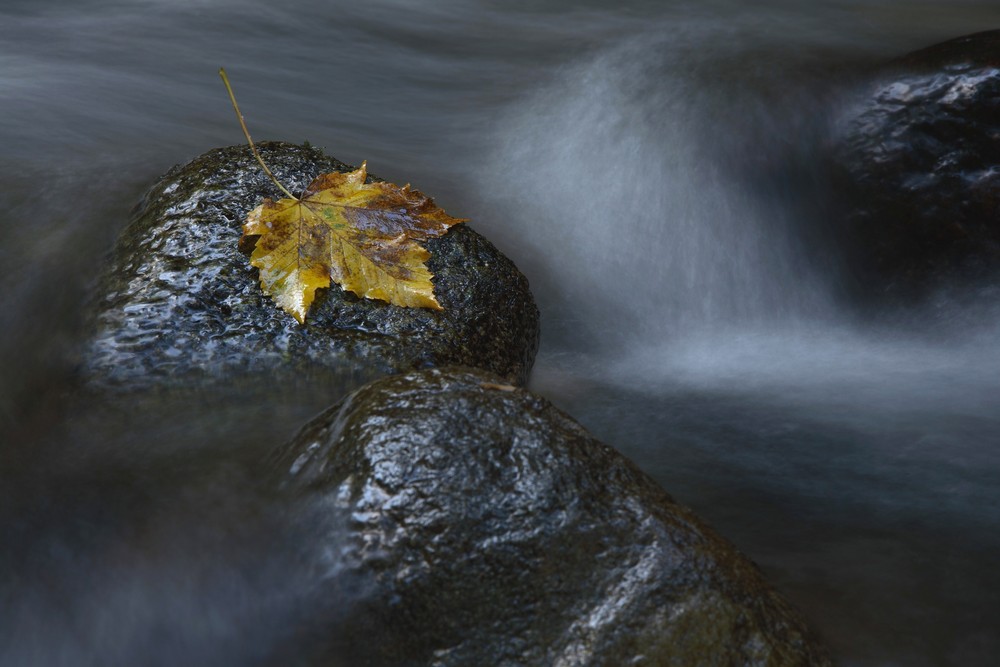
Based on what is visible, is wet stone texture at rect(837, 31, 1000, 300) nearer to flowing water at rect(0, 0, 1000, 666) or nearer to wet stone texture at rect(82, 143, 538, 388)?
flowing water at rect(0, 0, 1000, 666)

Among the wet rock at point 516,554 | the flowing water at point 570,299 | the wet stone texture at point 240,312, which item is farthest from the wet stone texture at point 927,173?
the wet rock at point 516,554

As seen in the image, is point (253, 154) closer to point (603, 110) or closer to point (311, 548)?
point (311, 548)

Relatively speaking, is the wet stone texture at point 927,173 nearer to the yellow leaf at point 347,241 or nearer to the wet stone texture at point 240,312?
the wet stone texture at point 240,312

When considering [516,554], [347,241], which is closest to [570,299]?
[347,241]

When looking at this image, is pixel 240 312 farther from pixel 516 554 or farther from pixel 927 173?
pixel 927 173

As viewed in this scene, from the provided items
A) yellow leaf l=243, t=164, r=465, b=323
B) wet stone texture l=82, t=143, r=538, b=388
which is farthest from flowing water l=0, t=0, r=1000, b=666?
yellow leaf l=243, t=164, r=465, b=323

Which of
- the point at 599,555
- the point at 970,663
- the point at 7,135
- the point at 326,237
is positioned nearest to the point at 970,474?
the point at 970,663

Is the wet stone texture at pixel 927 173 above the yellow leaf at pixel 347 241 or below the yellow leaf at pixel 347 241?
above
